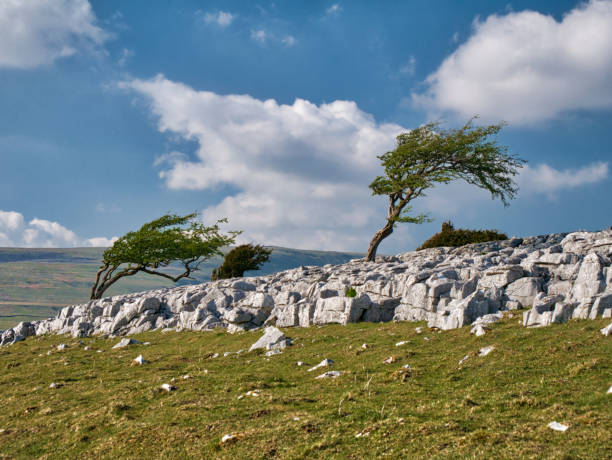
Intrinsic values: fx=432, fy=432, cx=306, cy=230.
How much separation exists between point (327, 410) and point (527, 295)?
14012mm

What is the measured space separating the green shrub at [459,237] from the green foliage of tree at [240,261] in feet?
76.8

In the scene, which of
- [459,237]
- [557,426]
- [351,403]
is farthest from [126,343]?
[459,237]

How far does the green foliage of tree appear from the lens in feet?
205

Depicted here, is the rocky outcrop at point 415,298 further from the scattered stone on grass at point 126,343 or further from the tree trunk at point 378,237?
the tree trunk at point 378,237

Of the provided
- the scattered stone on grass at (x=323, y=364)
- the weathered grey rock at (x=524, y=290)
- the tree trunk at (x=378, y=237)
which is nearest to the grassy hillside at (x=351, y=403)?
the scattered stone on grass at (x=323, y=364)

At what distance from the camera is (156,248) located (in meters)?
57.8

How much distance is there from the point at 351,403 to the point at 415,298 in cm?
1272

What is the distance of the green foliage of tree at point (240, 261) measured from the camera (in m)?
62.3

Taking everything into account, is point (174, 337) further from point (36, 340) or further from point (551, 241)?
point (551, 241)

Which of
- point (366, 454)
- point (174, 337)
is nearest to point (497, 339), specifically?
point (366, 454)

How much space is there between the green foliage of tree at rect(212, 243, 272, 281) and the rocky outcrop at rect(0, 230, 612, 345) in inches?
945

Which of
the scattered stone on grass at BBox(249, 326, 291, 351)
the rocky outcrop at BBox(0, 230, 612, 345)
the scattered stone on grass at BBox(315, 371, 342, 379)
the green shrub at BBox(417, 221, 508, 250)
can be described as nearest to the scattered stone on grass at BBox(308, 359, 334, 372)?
the scattered stone on grass at BBox(315, 371, 342, 379)

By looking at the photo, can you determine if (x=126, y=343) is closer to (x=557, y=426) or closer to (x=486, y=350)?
(x=486, y=350)

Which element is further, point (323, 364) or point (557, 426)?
point (323, 364)
